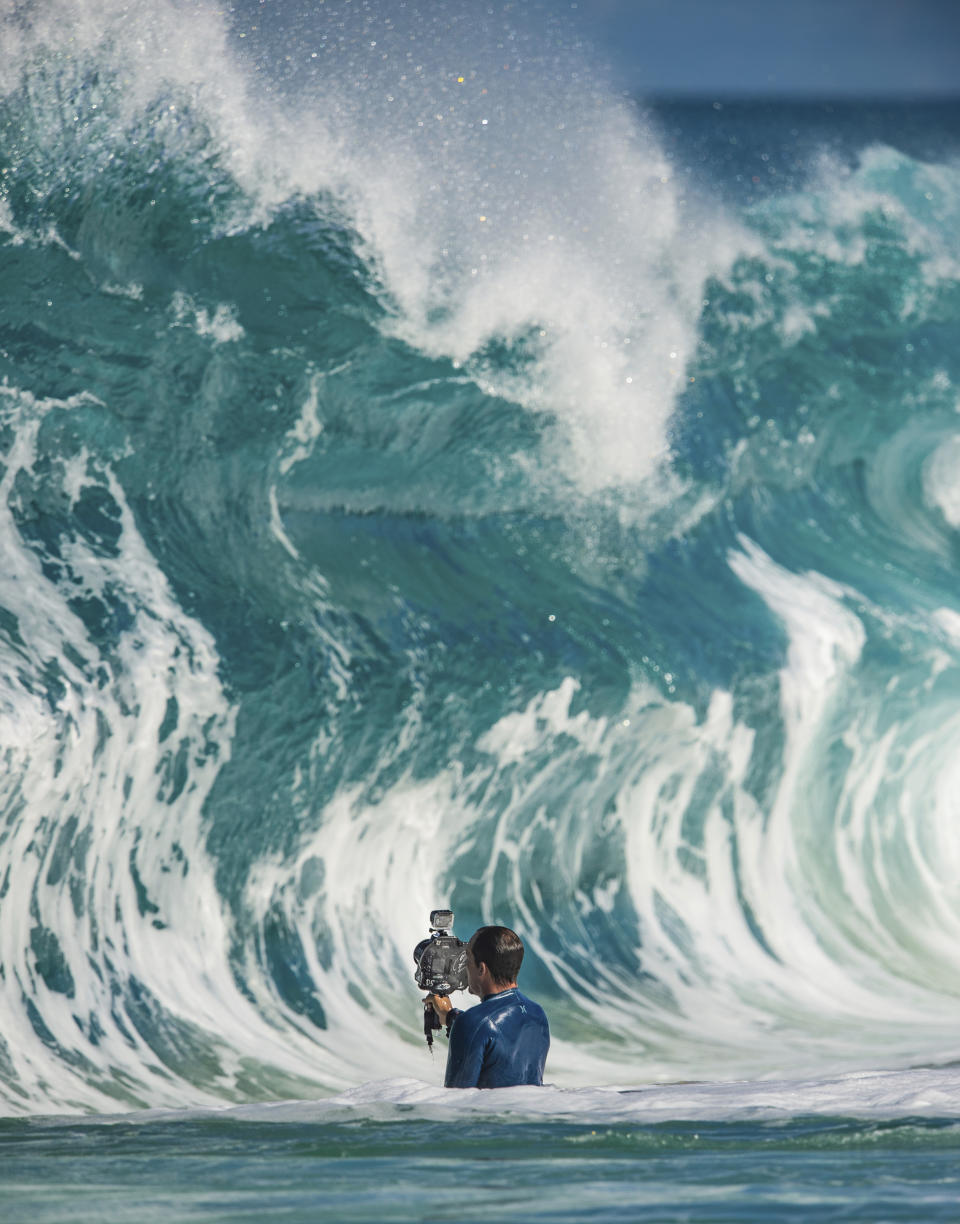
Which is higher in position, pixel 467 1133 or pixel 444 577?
pixel 444 577

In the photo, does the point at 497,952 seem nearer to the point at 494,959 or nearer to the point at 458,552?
the point at 494,959

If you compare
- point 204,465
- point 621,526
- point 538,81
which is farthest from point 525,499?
point 538,81

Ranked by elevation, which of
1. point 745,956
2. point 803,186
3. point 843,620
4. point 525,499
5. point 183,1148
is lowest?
point 183,1148

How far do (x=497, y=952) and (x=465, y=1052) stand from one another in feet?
0.57

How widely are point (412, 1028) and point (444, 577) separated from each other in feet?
5.15

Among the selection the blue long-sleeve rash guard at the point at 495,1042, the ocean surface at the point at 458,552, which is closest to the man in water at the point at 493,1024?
the blue long-sleeve rash guard at the point at 495,1042

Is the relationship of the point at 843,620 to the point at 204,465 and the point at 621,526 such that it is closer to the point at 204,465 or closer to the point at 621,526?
the point at 621,526

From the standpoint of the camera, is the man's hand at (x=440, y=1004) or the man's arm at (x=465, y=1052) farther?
the man's hand at (x=440, y=1004)

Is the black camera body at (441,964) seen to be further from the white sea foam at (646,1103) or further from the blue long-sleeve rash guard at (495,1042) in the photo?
the white sea foam at (646,1103)

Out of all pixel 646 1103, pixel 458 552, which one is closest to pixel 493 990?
pixel 646 1103

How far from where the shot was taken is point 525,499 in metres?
5.00

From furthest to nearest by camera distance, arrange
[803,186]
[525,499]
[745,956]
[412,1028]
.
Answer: [803,186] < [525,499] < [745,956] < [412,1028]

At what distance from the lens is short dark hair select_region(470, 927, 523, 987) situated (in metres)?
2.29

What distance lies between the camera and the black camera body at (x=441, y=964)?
2.38 metres
